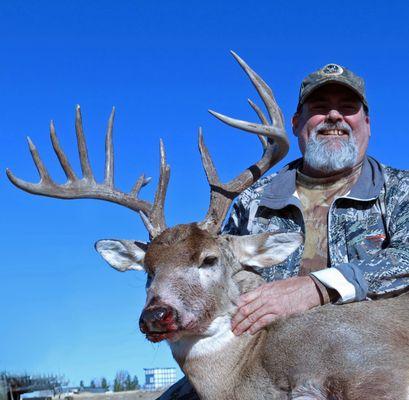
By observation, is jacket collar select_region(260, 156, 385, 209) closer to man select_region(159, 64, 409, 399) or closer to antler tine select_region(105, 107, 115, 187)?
man select_region(159, 64, 409, 399)

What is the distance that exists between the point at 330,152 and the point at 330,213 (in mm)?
686

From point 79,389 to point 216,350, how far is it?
74.3ft

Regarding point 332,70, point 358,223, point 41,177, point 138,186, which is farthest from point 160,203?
point 332,70

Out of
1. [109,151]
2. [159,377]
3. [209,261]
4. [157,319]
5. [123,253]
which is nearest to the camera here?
[157,319]

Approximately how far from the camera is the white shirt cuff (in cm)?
572

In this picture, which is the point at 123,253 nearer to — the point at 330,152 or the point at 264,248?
the point at 264,248

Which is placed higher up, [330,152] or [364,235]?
[330,152]

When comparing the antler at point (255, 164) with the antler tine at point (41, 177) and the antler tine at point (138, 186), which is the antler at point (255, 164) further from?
the antler tine at point (41, 177)

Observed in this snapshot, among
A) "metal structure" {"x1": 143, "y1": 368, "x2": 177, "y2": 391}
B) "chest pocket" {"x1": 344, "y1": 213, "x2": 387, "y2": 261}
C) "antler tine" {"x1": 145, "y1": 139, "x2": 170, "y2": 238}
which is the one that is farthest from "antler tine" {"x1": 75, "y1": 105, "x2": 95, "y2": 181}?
"metal structure" {"x1": 143, "y1": 368, "x2": 177, "y2": 391}

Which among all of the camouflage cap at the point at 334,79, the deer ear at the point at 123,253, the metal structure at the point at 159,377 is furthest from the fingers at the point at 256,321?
the metal structure at the point at 159,377

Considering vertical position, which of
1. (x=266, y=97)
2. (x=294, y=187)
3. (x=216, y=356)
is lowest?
(x=216, y=356)

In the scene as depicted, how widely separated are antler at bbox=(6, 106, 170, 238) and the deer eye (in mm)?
691

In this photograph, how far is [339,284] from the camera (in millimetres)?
5738

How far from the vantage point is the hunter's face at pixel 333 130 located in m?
7.13
